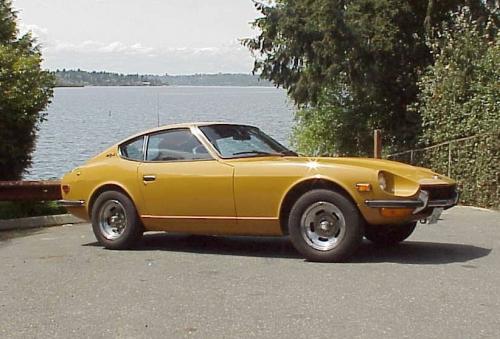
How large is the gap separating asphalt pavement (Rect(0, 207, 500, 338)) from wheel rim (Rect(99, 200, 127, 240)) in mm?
284

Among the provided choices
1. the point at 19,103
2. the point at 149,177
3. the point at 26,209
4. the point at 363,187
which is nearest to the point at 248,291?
the point at 363,187

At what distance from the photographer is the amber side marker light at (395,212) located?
743 centimetres

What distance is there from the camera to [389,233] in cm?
855

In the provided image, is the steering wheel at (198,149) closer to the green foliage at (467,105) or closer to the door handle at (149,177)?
the door handle at (149,177)

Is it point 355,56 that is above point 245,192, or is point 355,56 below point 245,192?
above

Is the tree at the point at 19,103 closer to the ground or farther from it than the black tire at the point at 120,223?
farther from it

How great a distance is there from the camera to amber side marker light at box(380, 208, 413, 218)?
7.43m

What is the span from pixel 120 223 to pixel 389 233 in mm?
2990

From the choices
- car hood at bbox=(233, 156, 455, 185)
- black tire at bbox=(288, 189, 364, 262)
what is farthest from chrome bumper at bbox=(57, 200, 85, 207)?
black tire at bbox=(288, 189, 364, 262)

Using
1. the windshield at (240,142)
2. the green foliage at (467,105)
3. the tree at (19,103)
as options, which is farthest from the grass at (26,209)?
the green foliage at (467,105)

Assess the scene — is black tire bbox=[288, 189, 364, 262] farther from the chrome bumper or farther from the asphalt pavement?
the chrome bumper

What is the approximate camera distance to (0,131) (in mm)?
14586

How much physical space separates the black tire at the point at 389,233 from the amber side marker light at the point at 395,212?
823mm

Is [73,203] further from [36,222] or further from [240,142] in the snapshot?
[36,222]
